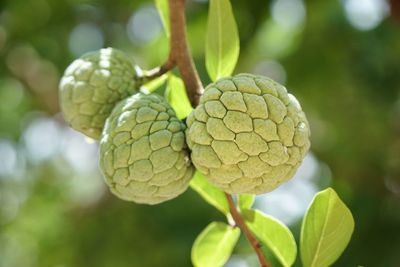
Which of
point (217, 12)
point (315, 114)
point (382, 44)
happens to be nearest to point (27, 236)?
point (315, 114)

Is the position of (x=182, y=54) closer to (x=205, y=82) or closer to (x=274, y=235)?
(x=274, y=235)

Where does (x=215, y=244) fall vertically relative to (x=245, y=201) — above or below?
below

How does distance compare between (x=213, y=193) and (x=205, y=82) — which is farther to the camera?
(x=205, y=82)

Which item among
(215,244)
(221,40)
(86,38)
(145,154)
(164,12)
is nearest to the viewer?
(145,154)

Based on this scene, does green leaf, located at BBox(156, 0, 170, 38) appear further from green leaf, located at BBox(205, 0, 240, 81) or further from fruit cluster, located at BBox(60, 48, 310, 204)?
fruit cluster, located at BBox(60, 48, 310, 204)

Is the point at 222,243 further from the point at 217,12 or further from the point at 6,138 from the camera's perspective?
the point at 6,138

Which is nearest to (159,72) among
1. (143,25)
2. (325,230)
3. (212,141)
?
(212,141)
